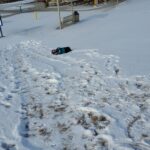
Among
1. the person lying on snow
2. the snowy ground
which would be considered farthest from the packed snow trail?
the person lying on snow

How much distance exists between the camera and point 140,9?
1064 inches

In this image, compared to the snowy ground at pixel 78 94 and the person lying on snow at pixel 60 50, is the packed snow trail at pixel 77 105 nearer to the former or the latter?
the snowy ground at pixel 78 94

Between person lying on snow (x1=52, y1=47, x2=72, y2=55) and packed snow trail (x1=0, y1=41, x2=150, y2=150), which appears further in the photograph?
person lying on snow (x1=52, y1=47, x2=72, y2=55)

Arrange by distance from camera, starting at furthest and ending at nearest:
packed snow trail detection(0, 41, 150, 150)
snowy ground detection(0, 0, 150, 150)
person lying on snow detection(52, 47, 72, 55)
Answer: person lying on snow detection(52, 47, 72, 55)
snowy ground detection(0, 0, 150, 150)
packed snow trail detection(0, 41, 150, 150)

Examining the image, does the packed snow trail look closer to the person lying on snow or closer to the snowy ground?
the snowy ground

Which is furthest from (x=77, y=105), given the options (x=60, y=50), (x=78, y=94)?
(x=60, y=50)

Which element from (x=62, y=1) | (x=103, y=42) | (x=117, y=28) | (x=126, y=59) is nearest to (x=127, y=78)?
(x=126, y=59)

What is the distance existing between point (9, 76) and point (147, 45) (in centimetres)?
576

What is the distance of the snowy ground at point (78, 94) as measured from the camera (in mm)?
7926

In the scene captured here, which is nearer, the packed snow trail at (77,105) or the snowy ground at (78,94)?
the packed snow trail at (77,105)

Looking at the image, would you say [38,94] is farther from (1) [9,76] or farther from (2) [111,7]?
(2) [111,7]

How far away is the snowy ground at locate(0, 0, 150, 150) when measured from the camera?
26.0 feet

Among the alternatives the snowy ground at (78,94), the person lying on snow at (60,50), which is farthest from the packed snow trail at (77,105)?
the person lying on snow at (60,50)

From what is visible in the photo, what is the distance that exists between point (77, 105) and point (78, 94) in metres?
0.83
